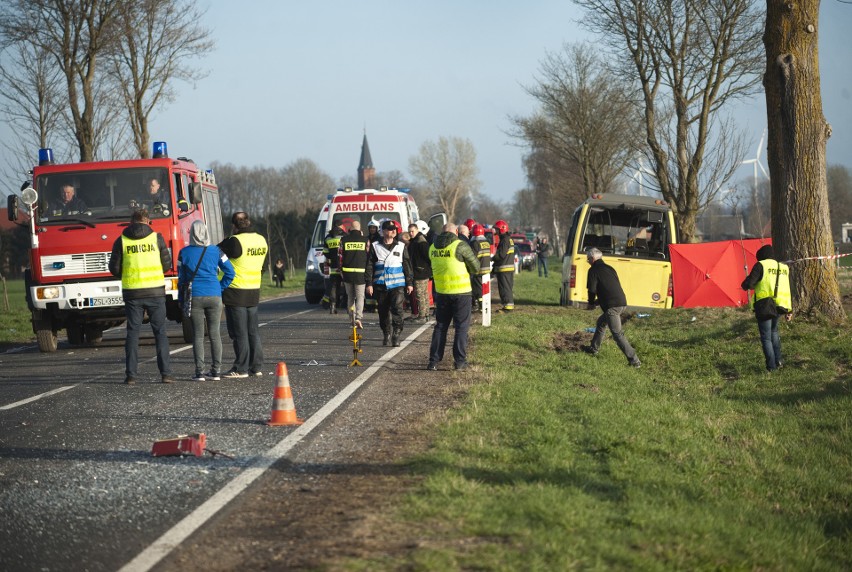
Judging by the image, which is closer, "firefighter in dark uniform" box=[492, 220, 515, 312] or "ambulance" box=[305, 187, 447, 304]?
"firefighter in dark uniform" box=[492, 220, 515, 312]

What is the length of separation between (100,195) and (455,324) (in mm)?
6614

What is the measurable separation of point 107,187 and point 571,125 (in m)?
42.8

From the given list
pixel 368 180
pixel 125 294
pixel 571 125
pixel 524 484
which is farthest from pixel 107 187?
pixel 368 180

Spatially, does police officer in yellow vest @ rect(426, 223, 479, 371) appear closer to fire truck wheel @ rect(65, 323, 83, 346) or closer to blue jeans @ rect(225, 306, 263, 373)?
blue jeans @ rect(225, 306, 263, 373)

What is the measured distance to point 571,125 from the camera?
56.6m

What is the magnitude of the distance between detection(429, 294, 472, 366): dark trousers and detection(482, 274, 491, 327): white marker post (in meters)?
5.57

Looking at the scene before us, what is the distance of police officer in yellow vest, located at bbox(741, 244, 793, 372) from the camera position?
524 inches

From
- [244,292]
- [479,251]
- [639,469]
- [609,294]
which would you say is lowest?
[639,469]

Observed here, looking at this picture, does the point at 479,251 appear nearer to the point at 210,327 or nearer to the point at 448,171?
the point at 210,327

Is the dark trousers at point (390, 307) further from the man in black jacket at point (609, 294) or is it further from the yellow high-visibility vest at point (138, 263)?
the yellow high-visibility vest at point (138, 263)

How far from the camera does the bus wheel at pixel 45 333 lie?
16.7 metres

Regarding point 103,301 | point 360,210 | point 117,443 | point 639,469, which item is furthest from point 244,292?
point 360,210

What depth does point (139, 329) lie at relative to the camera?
12.3 meters

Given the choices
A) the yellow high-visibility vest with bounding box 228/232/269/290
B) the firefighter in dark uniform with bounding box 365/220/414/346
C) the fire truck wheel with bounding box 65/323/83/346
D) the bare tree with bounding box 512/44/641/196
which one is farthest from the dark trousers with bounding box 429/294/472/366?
the bare tree with bounding box 512/44/641/196
